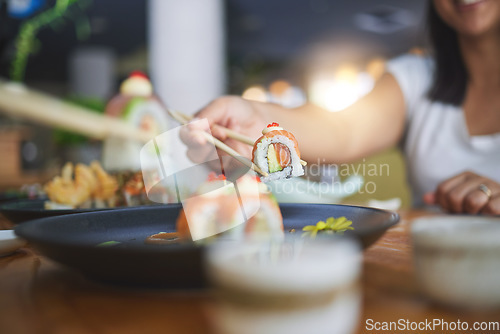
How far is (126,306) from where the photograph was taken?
35 cm

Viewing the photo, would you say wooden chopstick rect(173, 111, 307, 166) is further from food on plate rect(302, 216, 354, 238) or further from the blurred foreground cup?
the blurred foreground cup

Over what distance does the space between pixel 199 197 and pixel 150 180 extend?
209 mm

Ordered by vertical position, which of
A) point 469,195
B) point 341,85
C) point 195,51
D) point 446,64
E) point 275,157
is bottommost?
point 469,195

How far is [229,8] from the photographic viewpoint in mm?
6156

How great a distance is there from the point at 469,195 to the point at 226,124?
492 millimetres

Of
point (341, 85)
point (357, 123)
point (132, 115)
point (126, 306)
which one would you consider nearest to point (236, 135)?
point (126, 306)

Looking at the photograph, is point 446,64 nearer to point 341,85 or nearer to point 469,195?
point 469,195

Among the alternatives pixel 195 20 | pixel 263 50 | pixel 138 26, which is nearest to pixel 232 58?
pixel 138 26

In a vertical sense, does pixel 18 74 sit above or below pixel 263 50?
below

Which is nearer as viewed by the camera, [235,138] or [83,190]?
[235,138]

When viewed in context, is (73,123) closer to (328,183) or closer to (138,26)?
(328,183)

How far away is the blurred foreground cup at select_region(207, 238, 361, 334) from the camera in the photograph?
227 millimetres

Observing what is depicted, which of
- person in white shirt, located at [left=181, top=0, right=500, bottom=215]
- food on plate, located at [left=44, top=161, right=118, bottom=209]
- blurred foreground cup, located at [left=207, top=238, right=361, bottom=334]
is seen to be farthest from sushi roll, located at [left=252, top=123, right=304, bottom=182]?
person in white shirt, located at [left=181, top=0, right=500, bottom=215]

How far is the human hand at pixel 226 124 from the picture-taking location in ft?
1.69
